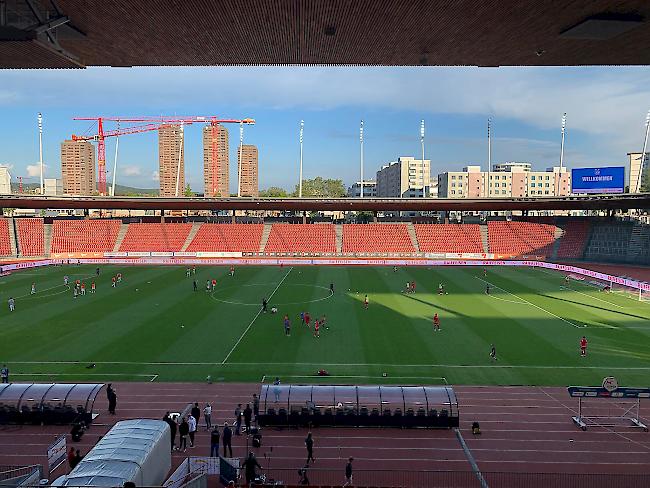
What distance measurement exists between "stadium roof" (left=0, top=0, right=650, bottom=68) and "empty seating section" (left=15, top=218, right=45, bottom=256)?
215 ft

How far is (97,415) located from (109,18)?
1486cm

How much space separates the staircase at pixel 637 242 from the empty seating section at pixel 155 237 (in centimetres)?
6654

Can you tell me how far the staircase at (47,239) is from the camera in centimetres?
7169

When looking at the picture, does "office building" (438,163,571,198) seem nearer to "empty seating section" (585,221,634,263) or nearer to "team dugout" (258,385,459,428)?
"empty seating section" (585,221,634,263)

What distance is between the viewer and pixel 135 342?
90.8 ft

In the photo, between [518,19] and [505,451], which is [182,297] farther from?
[518,19]

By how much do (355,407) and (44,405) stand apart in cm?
1222

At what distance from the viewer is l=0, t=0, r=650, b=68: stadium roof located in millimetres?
12078

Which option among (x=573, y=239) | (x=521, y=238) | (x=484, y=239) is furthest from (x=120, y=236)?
(x=573, y=239)

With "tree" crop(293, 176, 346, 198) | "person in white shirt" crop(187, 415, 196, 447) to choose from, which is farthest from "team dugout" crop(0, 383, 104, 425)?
"tree" crop(293, 176, 346, 198)

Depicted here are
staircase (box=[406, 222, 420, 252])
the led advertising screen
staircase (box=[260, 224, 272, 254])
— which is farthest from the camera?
staircase (box=[260, 224, 272, 254])

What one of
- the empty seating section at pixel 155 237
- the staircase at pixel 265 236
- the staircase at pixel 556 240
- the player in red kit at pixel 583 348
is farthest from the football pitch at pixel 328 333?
the staircase at pixel 265 236

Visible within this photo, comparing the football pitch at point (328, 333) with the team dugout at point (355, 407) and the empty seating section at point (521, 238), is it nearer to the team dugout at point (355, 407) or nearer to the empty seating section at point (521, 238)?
the team dugout at point (355, 407)

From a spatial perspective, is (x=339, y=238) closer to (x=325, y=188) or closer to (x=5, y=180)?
(x=325, y=188)
